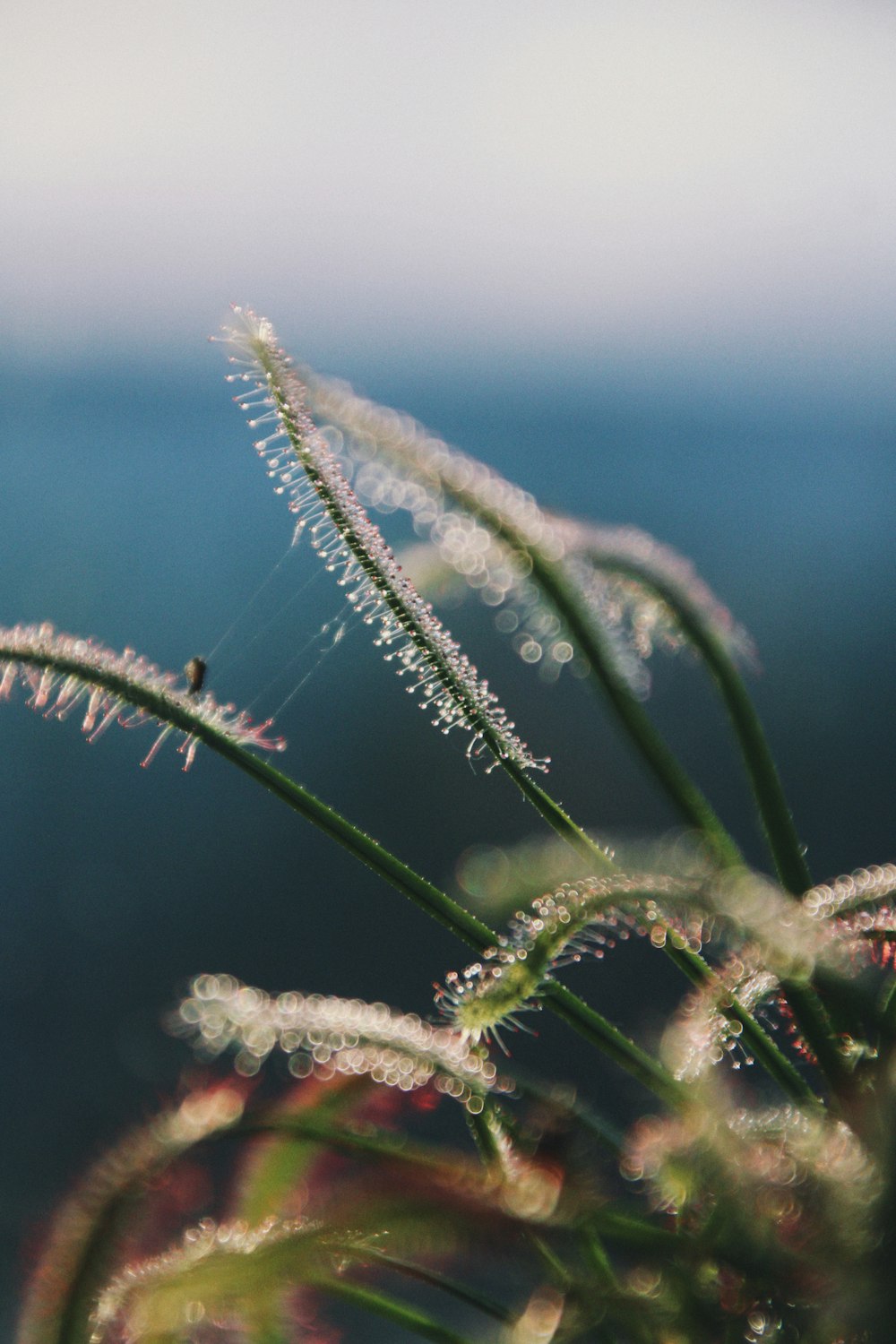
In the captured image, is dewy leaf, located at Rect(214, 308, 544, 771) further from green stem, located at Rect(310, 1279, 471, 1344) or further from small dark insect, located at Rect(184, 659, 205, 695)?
green stem, located at Rect(310, 1279, 471, 1344)

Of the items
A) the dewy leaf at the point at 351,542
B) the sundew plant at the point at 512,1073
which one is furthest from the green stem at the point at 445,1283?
the dewy leaf at the point at 351,542

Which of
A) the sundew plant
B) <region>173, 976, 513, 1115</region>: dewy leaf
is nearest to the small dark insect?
the sundew plant

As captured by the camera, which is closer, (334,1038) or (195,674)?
(334,1038)

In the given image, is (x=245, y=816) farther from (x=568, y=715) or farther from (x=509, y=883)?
(x=509, y=883)

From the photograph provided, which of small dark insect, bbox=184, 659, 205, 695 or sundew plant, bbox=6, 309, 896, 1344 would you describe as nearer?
sundew plant, bbox=6, 309, 896, 1344

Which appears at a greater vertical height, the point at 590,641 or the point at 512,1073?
the point at 590,641

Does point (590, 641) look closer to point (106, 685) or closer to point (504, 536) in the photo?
point (504, 536)

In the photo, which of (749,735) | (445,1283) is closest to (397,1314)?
(445,1283)
